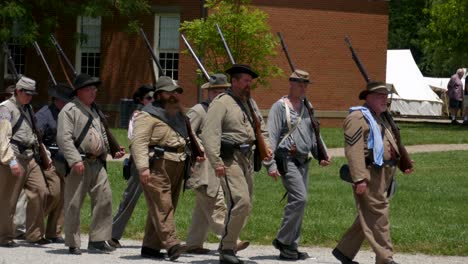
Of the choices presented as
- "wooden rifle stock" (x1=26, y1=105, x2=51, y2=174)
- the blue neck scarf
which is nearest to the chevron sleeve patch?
the blue neck scarf

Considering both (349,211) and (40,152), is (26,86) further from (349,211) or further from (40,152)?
(349,211)

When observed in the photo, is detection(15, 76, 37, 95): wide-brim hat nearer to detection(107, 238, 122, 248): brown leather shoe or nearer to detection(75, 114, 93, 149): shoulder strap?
detection(75, 114, 93, 149): shoulder strap

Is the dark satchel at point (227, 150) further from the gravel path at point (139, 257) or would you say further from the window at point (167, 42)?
the window at point (167, 42)

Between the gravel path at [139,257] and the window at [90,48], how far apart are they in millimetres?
26532

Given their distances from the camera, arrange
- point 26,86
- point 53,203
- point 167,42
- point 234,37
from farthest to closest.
→ point 167,42, point 234,37, point 53,203, point 26,86

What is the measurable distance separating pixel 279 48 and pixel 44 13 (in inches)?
284

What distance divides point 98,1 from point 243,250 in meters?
23.4

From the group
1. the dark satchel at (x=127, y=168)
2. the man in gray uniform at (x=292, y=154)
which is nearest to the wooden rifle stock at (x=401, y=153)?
the man in gray uniform at (x=292, y=154)

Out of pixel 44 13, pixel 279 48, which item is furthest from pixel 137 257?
pixel 44 13

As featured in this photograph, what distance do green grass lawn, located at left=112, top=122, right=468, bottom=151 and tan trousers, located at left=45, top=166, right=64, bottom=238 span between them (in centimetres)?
1395

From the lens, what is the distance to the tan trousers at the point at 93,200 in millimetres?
13172

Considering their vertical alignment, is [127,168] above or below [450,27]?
below

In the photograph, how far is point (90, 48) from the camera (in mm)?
40250

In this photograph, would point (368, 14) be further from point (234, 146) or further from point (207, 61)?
point (234, 146)
